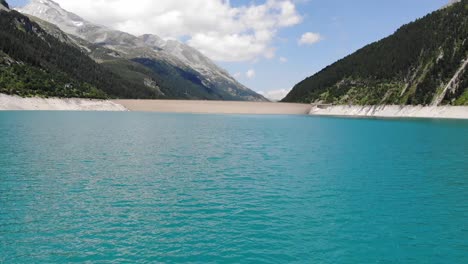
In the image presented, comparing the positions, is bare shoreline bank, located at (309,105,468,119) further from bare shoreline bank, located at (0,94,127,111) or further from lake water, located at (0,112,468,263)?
bare shoreline bank, located at (0,94,127,111)

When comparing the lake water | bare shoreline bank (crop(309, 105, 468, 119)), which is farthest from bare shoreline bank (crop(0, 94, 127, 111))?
bare shoreline bank (crop(309, 105, 468, 119))

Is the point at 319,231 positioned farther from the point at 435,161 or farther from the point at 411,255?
the point at 435,161

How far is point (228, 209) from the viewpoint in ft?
72.1

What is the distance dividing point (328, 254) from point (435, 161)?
30506mm

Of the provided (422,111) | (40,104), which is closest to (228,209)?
(422,111)

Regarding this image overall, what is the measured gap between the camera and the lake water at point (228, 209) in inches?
635

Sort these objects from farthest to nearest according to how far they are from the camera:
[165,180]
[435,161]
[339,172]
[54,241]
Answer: [435,161] → [339,172] → [165,180] → [54,241]

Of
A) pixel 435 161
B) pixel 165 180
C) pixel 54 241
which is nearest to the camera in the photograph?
pixel 54 241

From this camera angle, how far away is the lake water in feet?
53.0

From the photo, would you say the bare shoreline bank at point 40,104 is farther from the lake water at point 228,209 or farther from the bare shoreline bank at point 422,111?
the bare shoreline bank at point 422,111

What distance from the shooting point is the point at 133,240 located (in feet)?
56.2

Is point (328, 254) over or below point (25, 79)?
below

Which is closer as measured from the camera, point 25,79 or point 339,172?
point 339,172

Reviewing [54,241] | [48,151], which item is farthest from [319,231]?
[48,151]
